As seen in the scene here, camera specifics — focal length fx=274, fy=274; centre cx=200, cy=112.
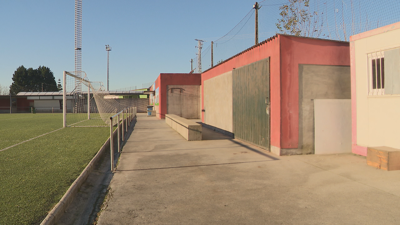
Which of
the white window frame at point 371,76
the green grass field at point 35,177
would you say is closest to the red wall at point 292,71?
the white window frame at point 371,76

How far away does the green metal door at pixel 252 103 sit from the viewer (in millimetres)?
8445

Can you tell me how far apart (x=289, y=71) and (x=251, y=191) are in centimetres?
431

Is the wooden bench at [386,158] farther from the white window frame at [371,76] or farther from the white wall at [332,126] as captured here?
the white wall at [332,126]

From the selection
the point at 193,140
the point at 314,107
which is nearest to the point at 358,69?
the point at 314,107

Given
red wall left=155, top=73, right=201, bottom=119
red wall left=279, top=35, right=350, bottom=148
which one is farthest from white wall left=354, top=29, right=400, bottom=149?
red wall left=155, top=73, right=201, bottom=119

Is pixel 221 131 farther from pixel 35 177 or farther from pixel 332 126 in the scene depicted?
pixel 35 177

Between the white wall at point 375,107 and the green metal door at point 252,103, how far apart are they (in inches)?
96.3

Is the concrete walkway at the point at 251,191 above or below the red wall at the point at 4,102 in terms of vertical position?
below

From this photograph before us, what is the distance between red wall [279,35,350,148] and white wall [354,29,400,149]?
1038mm

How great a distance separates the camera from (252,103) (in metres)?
9.36

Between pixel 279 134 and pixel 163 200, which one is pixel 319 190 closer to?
pixel 163 200

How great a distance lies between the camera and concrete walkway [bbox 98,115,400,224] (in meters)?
3.56

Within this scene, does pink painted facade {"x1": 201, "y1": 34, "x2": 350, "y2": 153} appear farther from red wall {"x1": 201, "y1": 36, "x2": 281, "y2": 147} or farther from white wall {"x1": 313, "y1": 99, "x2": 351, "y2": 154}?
white wall {"x1": 313, "y1": 99, "x2": 351, "y2": 154}

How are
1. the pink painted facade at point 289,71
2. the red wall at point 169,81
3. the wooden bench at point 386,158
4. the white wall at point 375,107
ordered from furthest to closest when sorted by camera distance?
the red wall at point 169,81
the pink painted facade at point 289,71
the white wall at point 375,107
the wooden bench at point 386,158
